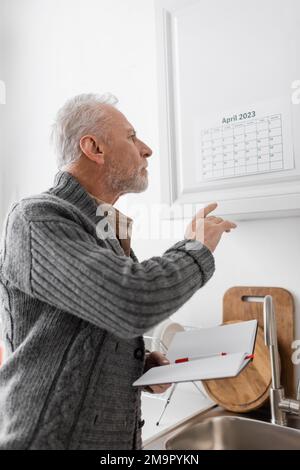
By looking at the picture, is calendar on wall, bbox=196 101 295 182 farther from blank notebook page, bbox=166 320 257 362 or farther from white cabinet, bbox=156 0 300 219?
blank notebook page, bbox=166 320 257 362

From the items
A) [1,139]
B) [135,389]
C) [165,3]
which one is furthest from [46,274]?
[1,139]

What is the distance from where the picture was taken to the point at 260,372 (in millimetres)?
1146

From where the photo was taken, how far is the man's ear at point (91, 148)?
2.77 feet

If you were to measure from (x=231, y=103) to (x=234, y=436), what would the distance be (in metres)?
0.85

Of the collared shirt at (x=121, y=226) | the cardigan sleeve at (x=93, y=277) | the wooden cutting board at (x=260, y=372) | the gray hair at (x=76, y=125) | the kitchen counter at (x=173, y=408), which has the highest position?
the gray hair at (x=76, y=125)

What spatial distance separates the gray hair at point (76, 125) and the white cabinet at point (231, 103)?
276 mm

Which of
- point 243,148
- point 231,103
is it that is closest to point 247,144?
point 243,148

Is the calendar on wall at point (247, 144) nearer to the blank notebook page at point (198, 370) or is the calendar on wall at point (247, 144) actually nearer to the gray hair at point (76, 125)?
the gray hair at point (76, 125)

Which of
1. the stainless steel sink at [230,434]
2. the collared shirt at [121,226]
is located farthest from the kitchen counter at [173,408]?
the collared shirt at [121,226]

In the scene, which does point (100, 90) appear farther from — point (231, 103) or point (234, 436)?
point (234, 436)

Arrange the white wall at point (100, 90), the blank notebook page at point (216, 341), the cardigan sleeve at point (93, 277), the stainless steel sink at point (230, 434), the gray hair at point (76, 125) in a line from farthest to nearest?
the white wall at point (100, 90), the stainless steel sink at point (230, 434), the gray hair at point (76, 125), the blank notebook page at point (216, 341), the cardigan sleeve at point (93, 277)

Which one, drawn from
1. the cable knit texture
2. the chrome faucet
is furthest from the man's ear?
the chrome faucet

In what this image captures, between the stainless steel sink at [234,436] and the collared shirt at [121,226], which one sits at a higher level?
the collared shirt at [121,226]

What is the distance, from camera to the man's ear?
2.77ft
